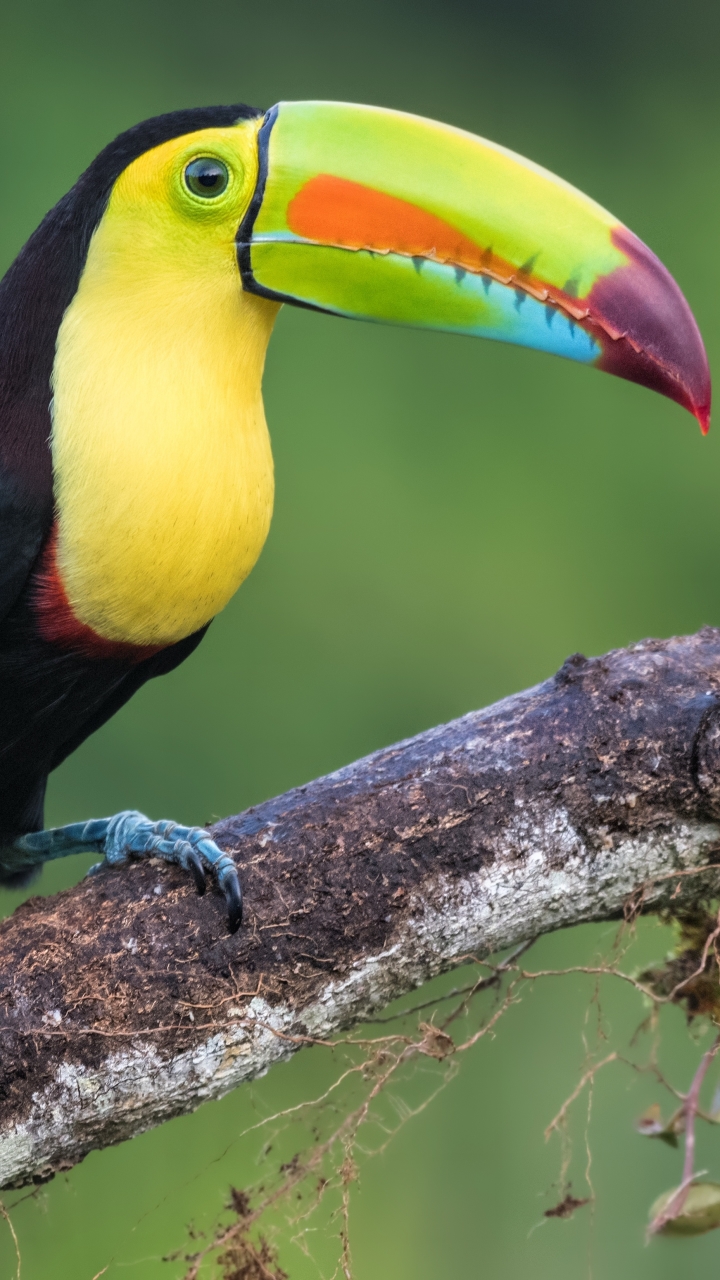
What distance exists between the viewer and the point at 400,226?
5.31ft

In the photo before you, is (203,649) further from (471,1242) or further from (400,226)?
(400,226)

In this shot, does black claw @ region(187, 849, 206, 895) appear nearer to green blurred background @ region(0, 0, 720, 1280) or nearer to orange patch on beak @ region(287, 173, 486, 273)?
orange patch on beak @ region(287, 173, 486, 273)

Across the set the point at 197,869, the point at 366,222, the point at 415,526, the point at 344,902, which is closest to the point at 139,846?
the point at 197,869

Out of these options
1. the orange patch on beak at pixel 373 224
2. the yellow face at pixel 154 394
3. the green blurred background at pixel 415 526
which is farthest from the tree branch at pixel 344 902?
the green blurred background at pixel 415 526

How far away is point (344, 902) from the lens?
57.7 inches

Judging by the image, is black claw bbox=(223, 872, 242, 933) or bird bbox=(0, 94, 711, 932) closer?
black claw bbox=(223, 872, 242, 933)

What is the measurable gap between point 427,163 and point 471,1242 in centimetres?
240

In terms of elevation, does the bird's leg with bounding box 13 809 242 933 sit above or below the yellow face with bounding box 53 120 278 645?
below

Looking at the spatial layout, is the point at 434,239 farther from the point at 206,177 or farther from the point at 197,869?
the point at 197,869

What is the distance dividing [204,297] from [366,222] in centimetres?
21

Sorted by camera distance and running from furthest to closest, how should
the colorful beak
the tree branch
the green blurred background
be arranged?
1. the green blurred background
2. the colorful beak
3. the tree branch

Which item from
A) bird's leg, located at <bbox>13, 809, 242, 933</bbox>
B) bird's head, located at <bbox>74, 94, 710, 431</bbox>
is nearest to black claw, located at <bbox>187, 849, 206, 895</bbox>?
bird's leg, located at <bbox>13, 809, 242, 933</bbox>

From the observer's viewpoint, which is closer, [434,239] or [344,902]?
[344,902]

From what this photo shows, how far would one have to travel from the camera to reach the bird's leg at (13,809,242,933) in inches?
57.7
